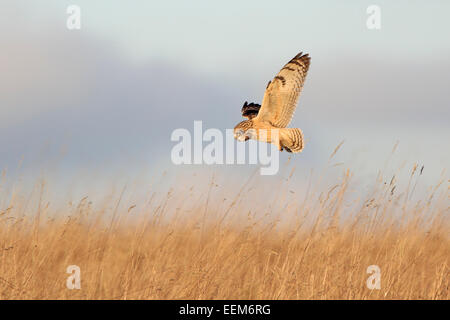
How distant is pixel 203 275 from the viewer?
4789mm

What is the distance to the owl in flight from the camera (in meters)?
6.47

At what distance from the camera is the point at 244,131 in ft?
22.4

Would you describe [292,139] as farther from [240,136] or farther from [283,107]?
[240,136]

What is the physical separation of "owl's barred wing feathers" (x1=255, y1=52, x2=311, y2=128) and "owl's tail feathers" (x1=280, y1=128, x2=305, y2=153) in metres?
0.17

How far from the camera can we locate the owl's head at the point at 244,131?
22.2ft

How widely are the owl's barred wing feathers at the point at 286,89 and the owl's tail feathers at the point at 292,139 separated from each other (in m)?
0.17

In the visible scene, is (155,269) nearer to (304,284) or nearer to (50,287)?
(50,287)

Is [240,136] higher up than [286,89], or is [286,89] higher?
[286,89]

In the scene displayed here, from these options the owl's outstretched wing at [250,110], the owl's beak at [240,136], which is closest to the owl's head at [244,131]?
the owl's beak at [240,136]

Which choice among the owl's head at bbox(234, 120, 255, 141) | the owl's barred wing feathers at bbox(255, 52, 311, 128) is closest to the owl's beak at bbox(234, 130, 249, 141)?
the owl's head at bbox(234, 120, 255, 141)

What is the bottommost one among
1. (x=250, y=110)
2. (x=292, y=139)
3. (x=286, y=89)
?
(x=292, y=139)

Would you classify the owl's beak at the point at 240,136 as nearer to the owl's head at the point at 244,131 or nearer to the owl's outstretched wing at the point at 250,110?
the owl's head at the point at 244,131

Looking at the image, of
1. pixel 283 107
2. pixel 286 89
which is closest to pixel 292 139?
pixel 283 107

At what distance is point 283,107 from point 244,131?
24.5 inches
